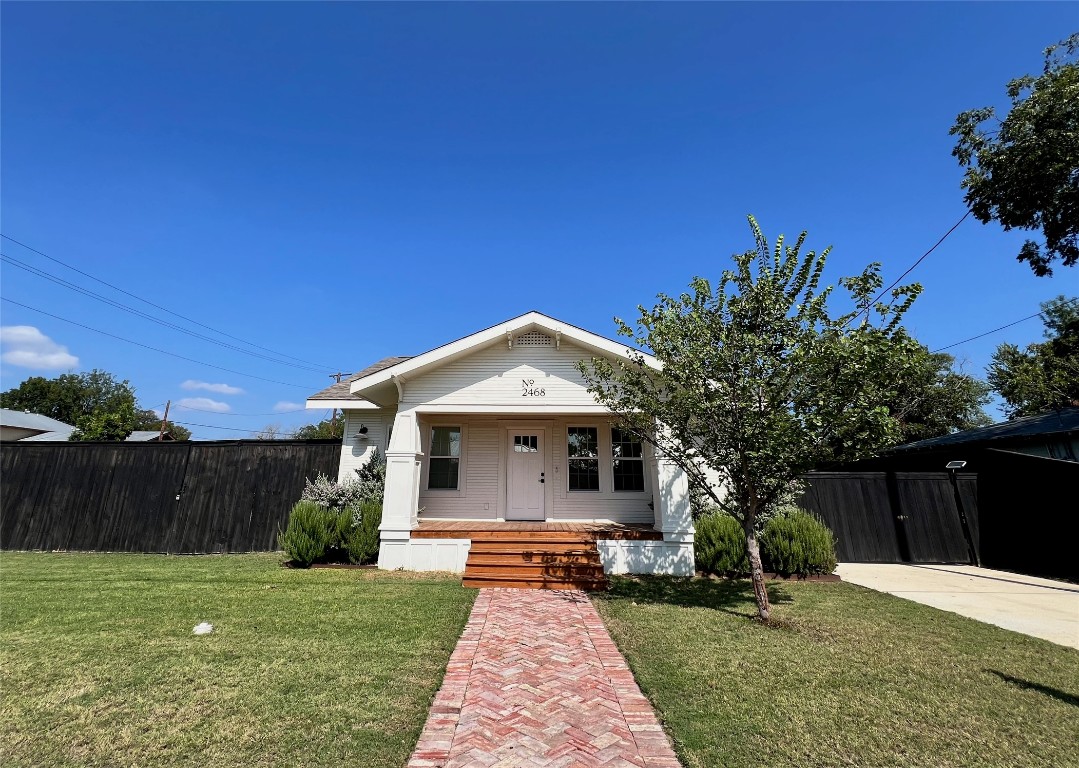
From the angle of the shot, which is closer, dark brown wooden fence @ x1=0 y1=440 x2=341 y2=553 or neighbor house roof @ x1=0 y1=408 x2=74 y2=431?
dark brown wooden fence @ x1=0 y1=440 x2=341 y2=553

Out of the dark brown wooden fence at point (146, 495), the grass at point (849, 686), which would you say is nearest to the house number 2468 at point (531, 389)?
the grass at point (849, 686)

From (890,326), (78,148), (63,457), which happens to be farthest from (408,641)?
(78,148)

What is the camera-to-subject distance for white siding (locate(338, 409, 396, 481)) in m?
11.0

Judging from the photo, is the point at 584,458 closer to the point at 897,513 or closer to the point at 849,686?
the point at 849,686

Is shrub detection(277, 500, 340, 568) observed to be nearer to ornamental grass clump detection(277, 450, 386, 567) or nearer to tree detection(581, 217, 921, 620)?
ornamental grass clump detection(277, 450, 386, 567)

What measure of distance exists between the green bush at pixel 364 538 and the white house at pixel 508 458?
38cm

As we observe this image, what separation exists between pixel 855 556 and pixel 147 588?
1397 cm

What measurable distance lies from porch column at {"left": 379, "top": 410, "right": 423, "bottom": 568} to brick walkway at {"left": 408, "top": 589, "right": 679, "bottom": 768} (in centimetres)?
373

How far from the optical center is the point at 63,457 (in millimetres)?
10688

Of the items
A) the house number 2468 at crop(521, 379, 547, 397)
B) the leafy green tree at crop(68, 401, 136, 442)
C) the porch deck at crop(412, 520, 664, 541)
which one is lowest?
the porch deck at crop(412, 520, 664, 541)

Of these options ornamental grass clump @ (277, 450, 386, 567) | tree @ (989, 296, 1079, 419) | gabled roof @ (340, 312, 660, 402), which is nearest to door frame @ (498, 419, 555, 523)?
gabled roof @ (340, 312, 660, 402)

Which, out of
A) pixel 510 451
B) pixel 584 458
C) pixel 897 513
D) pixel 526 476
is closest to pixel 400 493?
pixel 510 451

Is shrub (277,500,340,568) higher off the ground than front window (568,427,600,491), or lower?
lower

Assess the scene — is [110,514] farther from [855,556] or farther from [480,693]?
[855,556]
